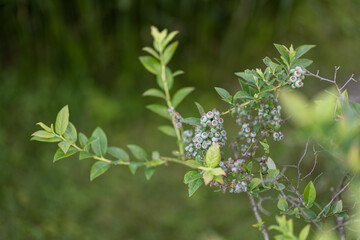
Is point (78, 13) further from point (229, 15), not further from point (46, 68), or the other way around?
point (229, 15)

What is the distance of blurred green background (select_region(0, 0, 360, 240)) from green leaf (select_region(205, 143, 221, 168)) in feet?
2.49

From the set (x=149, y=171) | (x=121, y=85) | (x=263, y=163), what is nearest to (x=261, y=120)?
(x=263, y=163)

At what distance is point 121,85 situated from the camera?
141 cm

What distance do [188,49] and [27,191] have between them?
78cm

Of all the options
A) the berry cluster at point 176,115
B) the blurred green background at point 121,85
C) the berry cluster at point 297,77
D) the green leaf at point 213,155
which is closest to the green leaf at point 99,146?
the berry cluster at point 176,115

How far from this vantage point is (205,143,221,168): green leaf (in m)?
0.46

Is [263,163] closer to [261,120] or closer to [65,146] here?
[261,120]

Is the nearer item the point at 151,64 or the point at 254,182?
the point at 254,182

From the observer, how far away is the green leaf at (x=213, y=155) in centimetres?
46

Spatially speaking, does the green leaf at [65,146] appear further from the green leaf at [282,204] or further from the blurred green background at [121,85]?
the blurred green background at [121,85]

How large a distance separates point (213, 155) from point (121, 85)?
1.01 metres

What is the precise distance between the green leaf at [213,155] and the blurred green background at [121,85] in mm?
759

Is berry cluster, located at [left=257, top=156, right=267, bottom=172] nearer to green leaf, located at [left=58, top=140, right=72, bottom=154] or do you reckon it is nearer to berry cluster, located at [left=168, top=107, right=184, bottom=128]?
berry cluster, located at [left=168, top=107, right=184, bottom=128]

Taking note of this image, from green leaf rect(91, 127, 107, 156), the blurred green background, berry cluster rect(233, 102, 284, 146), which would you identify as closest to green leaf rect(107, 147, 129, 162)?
green leaf rect(91, 127, 107, 156)
